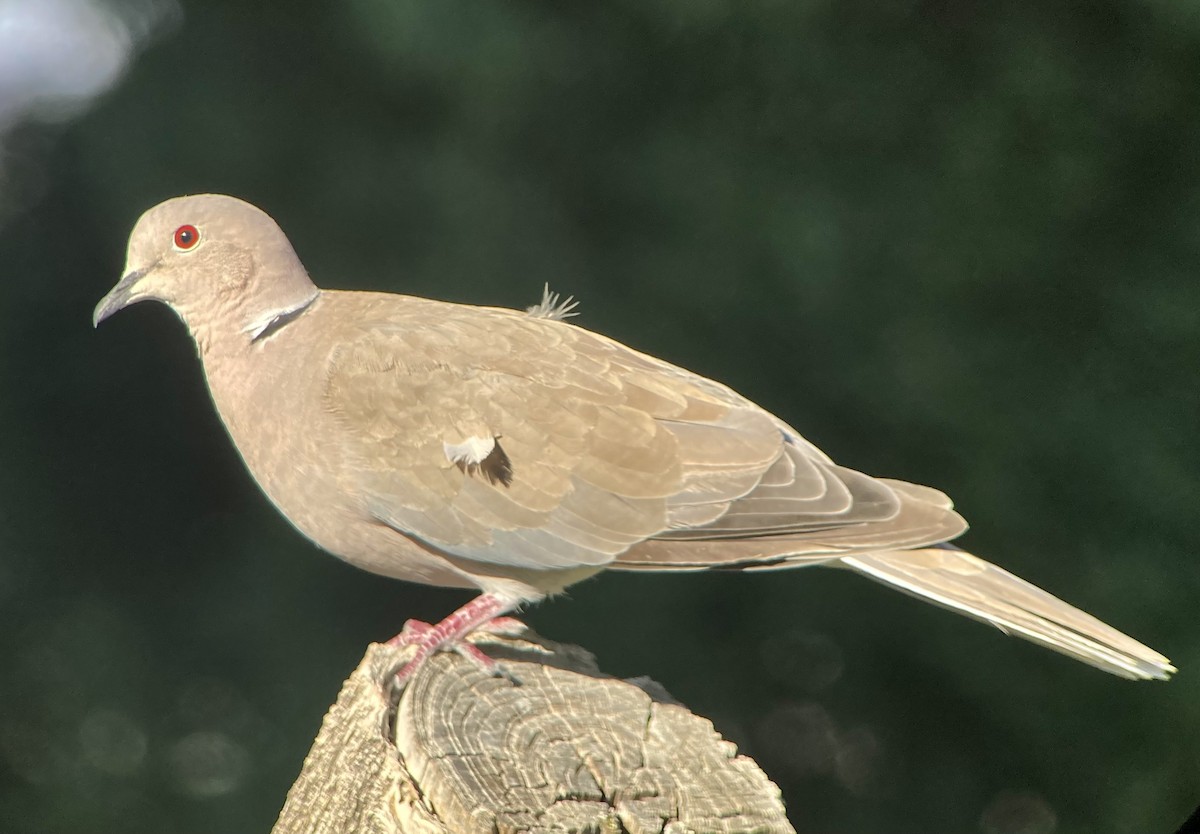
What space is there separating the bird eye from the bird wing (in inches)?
18.2

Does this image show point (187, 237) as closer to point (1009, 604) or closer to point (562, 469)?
point (562, 469)

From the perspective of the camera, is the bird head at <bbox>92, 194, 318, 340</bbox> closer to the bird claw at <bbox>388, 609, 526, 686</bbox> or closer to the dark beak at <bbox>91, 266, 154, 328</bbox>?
the dark beak at <bbox>91, 266, 154, 328</bbox>

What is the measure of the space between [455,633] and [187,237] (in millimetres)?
1118

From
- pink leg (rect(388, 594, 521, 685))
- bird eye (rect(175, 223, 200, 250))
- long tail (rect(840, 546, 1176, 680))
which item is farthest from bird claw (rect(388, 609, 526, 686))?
bird eye (rect(175, 223, 200, 250))

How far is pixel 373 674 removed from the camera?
2.31 metres

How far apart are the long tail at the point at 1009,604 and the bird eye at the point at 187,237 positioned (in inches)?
63.6

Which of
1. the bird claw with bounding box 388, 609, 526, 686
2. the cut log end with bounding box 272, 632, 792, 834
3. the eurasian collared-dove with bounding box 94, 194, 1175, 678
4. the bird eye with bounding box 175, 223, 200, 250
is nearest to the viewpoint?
the cut log end with bounding box 272, 632, 792, 834

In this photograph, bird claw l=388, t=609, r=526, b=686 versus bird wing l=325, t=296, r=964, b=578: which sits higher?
bird wing l=325, t=296, r=964, b=578

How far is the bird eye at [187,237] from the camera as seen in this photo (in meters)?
2.86

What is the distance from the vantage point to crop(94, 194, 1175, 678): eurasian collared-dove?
257cm

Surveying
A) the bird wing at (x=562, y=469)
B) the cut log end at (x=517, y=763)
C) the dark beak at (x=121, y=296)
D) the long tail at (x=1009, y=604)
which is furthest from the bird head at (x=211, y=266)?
the long tail at (x=1009, y=604)

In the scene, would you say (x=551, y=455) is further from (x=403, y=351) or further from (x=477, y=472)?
(x=403, y=351)

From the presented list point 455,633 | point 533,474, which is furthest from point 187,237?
point 455,633

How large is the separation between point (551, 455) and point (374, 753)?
2.62 ft
